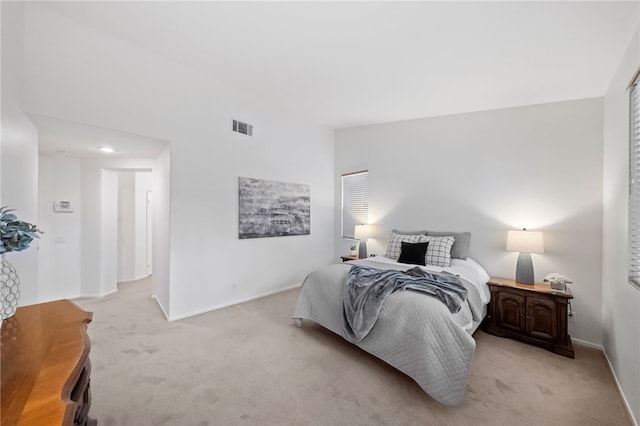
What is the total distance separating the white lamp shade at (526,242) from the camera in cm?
285

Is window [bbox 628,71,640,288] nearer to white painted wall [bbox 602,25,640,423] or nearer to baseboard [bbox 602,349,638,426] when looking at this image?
white painted wall [bbox 602,25,640,423]

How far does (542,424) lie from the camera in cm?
168

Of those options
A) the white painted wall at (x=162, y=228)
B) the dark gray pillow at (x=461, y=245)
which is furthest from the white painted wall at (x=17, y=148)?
the dark gray pillow at (x=461, y=245)

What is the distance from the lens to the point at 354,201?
504 cm

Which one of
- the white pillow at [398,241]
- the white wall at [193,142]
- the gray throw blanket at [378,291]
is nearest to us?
the gray throw blanket at [378,291]

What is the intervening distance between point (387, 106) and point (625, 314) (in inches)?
129

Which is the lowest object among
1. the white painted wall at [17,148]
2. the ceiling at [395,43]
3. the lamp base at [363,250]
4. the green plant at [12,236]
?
the lamp base at [363,250]

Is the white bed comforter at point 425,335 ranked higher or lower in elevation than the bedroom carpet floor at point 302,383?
higher

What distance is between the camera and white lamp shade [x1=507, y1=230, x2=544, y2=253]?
2.85m

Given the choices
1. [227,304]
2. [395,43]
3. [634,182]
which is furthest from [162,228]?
[634,182]

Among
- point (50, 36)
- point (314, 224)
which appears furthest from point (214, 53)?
point (314, 224)

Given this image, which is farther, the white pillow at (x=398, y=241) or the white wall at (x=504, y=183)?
the white pillow at (x=398, y=241)

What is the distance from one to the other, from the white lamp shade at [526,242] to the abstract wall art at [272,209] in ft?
10.0

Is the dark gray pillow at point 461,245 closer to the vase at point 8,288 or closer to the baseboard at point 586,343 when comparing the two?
the baseboard at point 586,343
